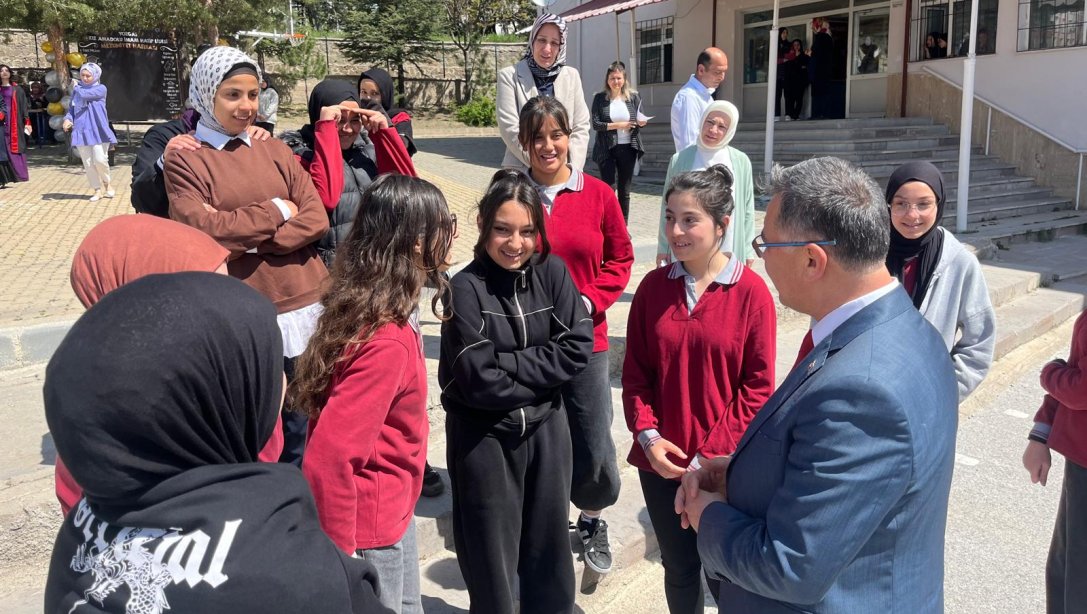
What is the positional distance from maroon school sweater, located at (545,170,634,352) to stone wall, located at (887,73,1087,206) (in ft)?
37.0

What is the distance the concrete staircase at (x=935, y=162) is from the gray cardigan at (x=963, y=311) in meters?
6.92

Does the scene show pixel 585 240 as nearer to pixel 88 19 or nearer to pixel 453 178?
pixel 453 178

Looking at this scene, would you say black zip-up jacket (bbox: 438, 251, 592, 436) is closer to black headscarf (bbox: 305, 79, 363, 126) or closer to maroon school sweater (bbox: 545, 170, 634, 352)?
maroon school sweater (bbox: 545, 170, 634, 352)

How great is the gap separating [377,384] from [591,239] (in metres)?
1.56

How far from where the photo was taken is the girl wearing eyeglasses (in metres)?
2.99

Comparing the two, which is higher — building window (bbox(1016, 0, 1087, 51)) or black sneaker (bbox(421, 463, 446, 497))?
building window (bbox(1016, 0, 1087, 51))

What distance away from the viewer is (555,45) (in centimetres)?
435

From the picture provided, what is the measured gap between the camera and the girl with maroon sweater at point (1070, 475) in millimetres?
2316

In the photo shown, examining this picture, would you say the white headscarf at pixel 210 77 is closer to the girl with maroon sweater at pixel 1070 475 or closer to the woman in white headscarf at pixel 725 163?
the woman in white headscarf at pixel 725 163

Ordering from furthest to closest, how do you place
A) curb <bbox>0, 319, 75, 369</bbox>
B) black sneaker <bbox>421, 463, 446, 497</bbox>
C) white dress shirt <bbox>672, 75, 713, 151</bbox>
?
white dress shirt <bbox>672, 75, 713, 151</bbox>
curb <bbox>0, 319, 75, 369</bbox>
black sneaker <bbox>421, 463, 446, 497</bbox>

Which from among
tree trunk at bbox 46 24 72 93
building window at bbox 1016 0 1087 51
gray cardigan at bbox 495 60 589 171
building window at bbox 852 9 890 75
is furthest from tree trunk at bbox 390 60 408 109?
gray cardigan at bbox 495 60 589 171

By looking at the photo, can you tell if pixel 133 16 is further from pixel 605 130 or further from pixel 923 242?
pixel 923 242

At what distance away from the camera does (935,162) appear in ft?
41.1

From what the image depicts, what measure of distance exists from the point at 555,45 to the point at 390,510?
119 inches
